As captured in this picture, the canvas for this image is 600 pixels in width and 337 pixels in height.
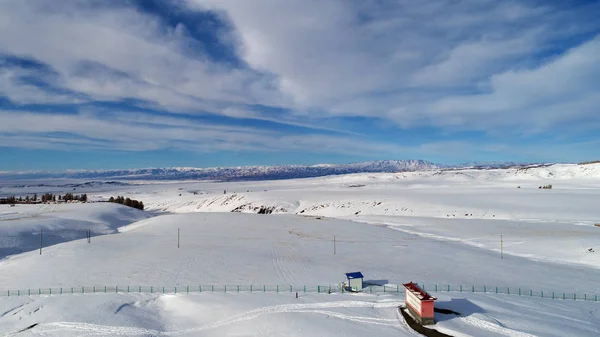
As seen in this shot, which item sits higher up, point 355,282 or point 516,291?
point 355,282

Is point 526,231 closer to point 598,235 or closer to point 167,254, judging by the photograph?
point 598,235

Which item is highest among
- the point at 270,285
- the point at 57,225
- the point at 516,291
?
the point at 57,225

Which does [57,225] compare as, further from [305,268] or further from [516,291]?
[516,291]

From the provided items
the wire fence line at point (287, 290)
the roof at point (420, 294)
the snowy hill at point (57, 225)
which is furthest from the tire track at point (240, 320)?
the snowy hill at point (57, 225)

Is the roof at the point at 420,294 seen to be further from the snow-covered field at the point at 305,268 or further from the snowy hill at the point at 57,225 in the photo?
the snowy hill at the point at 57,225

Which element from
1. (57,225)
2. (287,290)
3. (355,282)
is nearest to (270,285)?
(287,290)

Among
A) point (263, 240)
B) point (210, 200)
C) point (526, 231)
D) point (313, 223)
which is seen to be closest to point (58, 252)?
point (263, 240)
